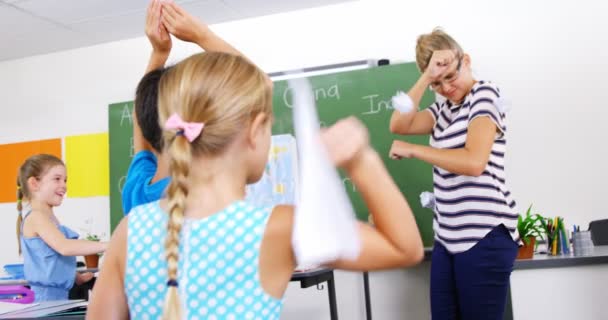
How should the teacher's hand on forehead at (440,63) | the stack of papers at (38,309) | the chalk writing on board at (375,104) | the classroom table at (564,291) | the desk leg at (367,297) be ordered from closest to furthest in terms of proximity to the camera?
the stack of papers at (38,309), the teacher's hand on forehead at (440,63), the classroom table at (564,291), the desk leg at (367,297), the chalk writing on board at (375,104)

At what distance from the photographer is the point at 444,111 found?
202 cm

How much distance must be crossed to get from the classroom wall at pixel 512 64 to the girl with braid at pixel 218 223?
8.16ft

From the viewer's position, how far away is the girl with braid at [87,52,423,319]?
798 millimetres

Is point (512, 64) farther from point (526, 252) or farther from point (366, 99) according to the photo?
point (526, 252)

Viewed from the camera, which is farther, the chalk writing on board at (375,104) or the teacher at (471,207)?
the chalk writing on board at (375,104)

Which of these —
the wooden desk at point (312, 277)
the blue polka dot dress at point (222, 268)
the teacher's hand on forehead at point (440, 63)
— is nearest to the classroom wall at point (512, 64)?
the wooden desk at point (312, 277)

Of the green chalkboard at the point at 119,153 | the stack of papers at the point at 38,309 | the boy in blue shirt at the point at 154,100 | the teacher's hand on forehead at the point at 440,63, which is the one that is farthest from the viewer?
the green chalkboard at the point at 119,153

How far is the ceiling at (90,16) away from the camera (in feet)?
11.9

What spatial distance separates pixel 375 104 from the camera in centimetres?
354

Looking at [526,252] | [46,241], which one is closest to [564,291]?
[526,252]

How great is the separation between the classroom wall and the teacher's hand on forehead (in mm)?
1321

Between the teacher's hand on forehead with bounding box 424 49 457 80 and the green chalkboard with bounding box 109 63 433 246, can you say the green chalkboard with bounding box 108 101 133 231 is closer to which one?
the green chalkboard with bounding box 109 63 433 246

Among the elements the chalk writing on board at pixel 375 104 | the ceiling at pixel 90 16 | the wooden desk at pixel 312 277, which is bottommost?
the wooden desk at pixel 312 277

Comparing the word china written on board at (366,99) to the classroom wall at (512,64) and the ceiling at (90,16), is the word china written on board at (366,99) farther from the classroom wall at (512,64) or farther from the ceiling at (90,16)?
the ceiling at (90,16)
